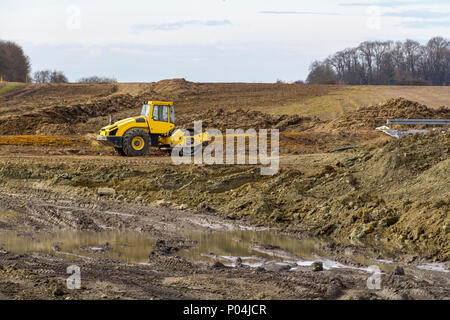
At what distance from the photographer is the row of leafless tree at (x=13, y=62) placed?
6238 centimetres

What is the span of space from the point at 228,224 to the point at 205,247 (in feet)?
7.00

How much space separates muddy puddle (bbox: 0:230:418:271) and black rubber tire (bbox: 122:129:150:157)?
8.22m

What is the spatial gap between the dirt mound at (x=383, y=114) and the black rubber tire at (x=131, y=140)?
11048mm

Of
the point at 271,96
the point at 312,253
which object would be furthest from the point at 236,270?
the point at 271,96

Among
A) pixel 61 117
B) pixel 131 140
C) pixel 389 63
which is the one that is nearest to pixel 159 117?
pixel 131 140

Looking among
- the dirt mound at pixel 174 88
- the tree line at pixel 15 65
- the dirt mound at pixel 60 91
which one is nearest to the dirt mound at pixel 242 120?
the dirt mound at pixel 174 88

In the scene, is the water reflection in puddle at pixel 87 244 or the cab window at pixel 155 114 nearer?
the water reflection in puddle at pixel 87 244

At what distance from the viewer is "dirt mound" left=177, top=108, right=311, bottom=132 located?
29.8 metres

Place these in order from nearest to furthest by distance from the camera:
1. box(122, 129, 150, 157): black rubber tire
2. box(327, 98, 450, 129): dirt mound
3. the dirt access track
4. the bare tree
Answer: the dirt access track → box(122, 129, 150, 157): black rubber tire → box(327, 98, 450, 129): dirt mound → the bare tree

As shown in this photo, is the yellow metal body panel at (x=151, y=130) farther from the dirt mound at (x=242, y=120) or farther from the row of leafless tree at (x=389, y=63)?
the row of leafless tree at (x=389, y=63)

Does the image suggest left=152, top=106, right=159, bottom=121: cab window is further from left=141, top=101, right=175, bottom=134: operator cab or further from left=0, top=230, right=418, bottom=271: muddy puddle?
left=0, top=230, right=418, bottom=271: muddy puddle

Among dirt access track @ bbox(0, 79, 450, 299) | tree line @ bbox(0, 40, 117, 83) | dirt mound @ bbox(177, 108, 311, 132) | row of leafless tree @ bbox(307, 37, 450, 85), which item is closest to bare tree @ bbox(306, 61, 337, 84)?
row of leafless tree @ bbox(307, 37, 450, 85)
